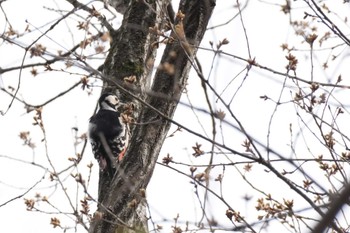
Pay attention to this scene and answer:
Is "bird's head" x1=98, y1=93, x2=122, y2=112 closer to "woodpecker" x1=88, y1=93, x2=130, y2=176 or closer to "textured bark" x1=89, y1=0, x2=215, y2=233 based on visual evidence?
"woodpecker" x1=88, y1=93, x2=130, y2=176

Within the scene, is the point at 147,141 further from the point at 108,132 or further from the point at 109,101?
the point at 108,132

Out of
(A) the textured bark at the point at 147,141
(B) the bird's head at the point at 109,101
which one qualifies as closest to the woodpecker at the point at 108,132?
(B) the bird's head at the point at 109,101

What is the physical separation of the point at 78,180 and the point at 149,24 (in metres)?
2.01

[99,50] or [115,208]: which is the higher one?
[99,50]

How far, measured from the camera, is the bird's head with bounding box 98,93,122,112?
15.1ft

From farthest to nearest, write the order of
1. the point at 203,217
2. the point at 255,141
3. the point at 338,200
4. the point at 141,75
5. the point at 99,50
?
the point at 99,50 → the point at 141,75 → the point at 203,217 → the point at 255,141 → the point at 338,200

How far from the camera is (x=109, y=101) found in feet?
17.1

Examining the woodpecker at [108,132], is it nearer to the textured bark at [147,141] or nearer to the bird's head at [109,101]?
the bird's head at [109,101]

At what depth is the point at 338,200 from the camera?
91 cm

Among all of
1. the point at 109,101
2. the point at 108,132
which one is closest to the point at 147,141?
the point at 109,101

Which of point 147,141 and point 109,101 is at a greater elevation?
point 109,101

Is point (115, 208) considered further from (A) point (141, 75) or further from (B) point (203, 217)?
(A) point (141, 75)

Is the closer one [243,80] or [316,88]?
[243,80]

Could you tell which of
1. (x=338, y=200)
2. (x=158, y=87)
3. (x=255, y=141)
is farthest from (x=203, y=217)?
(x=338, y=200)
